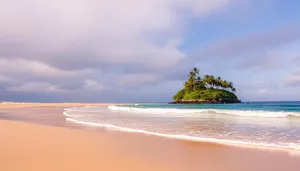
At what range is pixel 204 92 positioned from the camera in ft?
284

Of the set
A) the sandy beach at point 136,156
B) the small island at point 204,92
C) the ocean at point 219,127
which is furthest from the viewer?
the small island at point 204,92

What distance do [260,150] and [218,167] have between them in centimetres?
239

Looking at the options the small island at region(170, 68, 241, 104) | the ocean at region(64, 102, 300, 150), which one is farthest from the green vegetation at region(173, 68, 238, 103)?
the ocean at region(64, 102, 300, 150)

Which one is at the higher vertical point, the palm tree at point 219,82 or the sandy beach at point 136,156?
the palm tree at point 219,82

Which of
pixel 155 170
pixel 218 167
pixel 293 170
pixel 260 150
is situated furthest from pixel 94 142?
pixel 293 170

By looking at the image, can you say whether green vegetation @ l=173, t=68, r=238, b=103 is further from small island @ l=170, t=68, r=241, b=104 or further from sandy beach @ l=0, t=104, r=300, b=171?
sandy beach @ l=0, t=104, r=300, b=171

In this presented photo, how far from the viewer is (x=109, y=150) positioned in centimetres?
713

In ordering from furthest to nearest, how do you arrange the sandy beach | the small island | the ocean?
1. the small island
2. the ocean
3. the sandy beach

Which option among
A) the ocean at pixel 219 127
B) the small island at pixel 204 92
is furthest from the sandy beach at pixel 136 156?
the small island at pixel 204 92

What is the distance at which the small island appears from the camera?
277 ft

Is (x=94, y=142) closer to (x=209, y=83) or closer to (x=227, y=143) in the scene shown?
(x=227, y=143)

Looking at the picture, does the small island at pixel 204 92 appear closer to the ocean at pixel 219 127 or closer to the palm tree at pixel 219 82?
the palm tree at pixel 219 82

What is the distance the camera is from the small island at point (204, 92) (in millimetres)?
84281

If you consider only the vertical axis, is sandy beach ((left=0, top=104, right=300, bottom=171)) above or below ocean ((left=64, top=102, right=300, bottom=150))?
below
